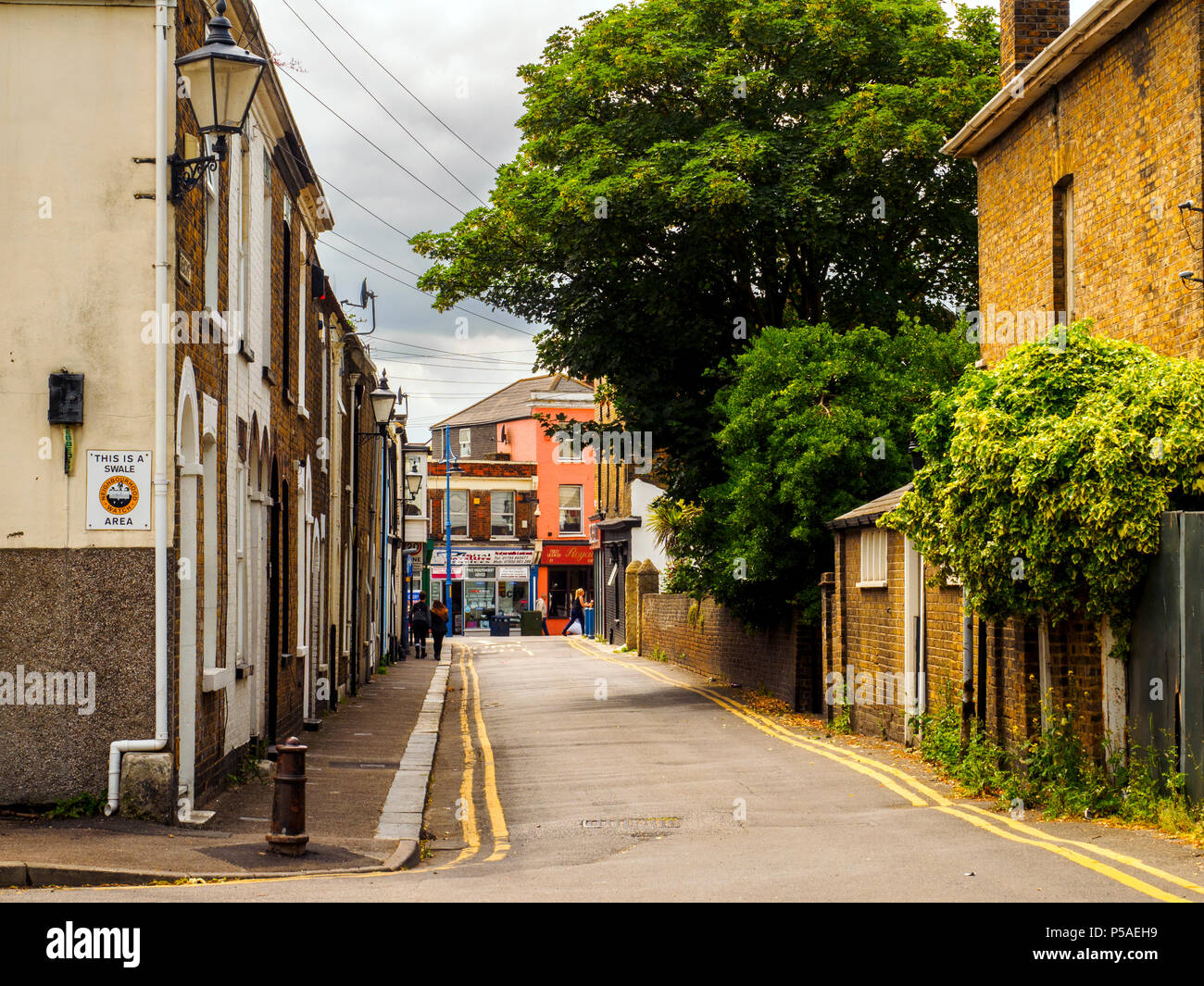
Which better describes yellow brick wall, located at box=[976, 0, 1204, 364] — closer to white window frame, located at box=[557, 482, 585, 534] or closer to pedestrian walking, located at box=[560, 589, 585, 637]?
pedestrian walking, located at box=[560, 589, 585, 637]

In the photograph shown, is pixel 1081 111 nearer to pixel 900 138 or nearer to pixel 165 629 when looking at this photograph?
pixel 900 138

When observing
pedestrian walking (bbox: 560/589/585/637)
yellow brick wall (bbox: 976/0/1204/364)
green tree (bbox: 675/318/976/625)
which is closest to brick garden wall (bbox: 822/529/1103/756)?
green tree (bbox: 675/318/976/625)

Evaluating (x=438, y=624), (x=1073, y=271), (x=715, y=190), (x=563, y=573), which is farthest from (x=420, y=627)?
(x=1073, y=271)

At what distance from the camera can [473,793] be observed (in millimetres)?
13844

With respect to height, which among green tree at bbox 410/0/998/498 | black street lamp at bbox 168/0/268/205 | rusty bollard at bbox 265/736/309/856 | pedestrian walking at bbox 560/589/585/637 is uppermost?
green tree at bbox 410/0/998/498

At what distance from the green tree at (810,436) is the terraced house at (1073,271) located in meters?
1.25

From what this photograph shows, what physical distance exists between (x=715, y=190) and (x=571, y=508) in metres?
47.4

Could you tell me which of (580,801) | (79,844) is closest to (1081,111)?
(580,801)

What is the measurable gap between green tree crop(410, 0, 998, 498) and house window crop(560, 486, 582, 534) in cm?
4264

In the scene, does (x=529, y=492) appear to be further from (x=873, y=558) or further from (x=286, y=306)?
(x=873, y=558)

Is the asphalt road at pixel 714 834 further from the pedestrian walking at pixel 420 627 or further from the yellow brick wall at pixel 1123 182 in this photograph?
the pedestrian walking at pixel 420 627

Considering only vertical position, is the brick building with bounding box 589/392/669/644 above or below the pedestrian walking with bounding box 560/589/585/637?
above

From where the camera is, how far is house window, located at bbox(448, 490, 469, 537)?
72.0 m

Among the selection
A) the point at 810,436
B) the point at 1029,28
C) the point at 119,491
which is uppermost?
the point at 1029,28
